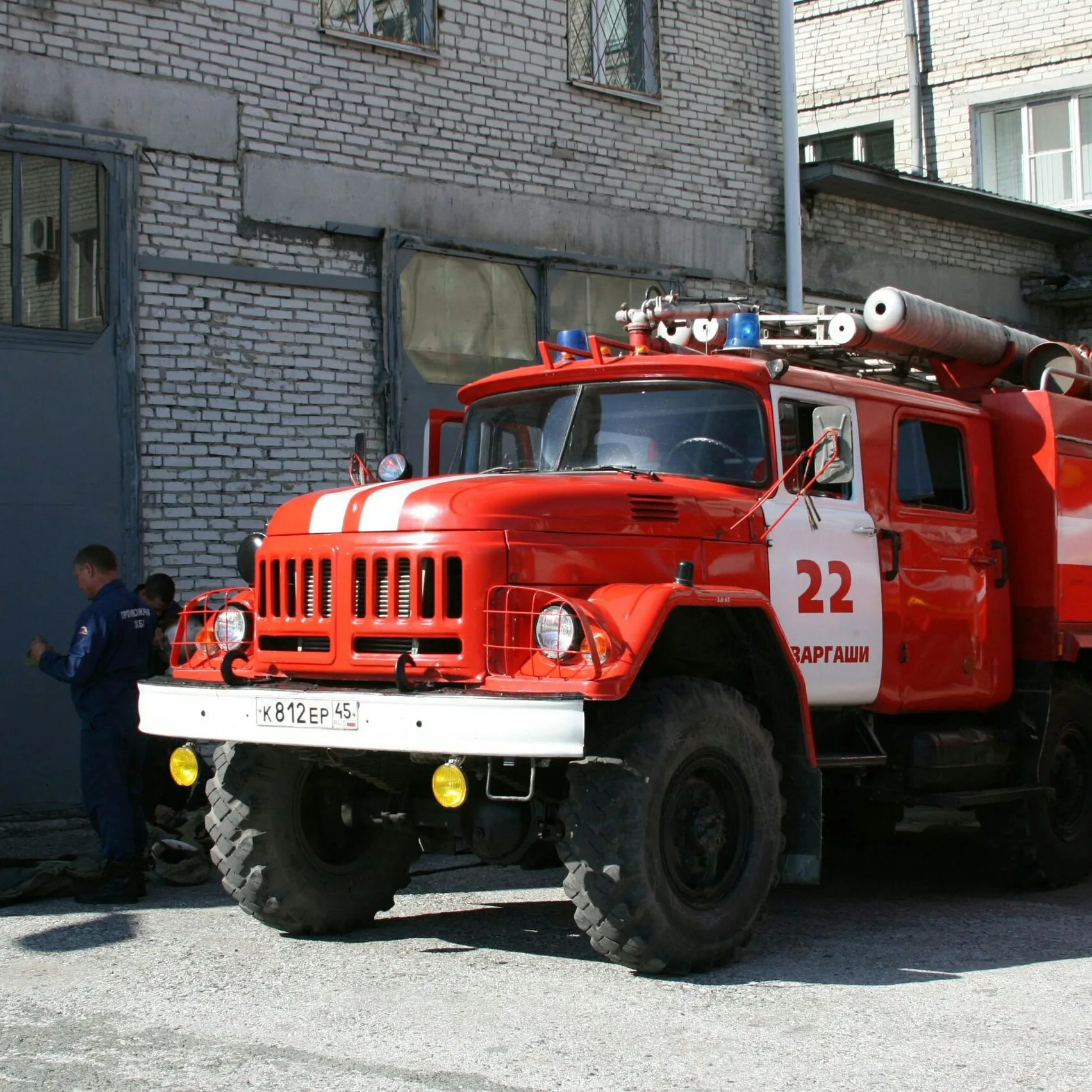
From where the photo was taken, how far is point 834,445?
6.63m

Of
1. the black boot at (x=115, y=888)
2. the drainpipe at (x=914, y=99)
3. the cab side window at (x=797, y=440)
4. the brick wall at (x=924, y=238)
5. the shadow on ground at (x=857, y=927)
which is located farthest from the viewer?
the drainpipe at (x=914, y=99)

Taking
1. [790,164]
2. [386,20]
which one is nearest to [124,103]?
[386,20]

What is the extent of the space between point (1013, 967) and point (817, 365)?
3.29 meters

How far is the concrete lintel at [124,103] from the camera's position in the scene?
1023cm

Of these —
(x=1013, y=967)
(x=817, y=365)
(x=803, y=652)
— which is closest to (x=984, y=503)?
(x=817, y=365)

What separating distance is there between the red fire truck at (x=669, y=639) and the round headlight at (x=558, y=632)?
14 mm

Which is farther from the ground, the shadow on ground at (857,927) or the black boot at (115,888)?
the black boot at (115,888)

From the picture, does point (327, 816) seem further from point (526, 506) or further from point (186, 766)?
point (526, 506)

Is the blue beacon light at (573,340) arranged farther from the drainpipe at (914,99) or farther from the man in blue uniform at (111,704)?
→ the drainpipe at (914,99)

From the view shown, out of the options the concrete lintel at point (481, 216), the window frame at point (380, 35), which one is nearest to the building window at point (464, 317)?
the concrete lintel at point (481, 216)

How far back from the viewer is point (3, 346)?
10.1 m

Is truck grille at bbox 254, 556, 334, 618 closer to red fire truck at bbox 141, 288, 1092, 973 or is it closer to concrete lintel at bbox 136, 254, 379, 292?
red fire truck at bbox 141, 288, 1092, 973

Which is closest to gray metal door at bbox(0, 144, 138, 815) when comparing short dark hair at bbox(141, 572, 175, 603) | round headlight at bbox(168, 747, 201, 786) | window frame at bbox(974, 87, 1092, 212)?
short dark hair at bbox(141, 572, 175, 603)

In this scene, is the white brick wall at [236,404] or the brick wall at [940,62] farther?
the brick wall at [940,62]
